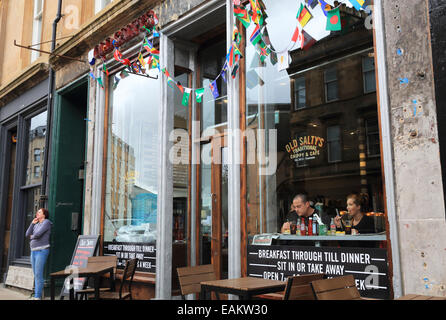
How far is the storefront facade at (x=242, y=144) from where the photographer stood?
4125mm

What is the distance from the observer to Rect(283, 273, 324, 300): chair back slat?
11.8ft

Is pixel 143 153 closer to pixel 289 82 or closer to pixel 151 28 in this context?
pixel 151 28

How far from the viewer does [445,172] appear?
367cm

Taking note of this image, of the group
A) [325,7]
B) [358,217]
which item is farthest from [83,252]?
[325,7]

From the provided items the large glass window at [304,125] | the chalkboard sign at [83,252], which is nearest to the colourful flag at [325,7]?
the large glass window at [304,125]

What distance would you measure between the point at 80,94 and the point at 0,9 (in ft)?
23.0

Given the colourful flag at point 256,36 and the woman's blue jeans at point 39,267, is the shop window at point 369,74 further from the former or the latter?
the woman's blue jeans at point 39,267

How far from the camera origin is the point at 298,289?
3.69 metres

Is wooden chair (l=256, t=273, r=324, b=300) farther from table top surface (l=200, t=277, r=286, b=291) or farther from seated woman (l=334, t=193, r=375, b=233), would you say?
seated woman (l=334, t=193, r=375, b=233)

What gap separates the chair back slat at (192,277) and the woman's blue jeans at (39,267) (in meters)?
4.71

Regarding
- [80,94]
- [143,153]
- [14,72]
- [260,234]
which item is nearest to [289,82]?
[260,234]

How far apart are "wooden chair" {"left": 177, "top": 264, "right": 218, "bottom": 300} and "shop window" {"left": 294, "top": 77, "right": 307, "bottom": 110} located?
2616 millimetres

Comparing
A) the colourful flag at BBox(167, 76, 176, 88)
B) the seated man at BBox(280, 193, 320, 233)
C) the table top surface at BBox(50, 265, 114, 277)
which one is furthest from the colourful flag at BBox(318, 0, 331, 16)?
the table top surface at BBox(50, 265, 114, 277)
